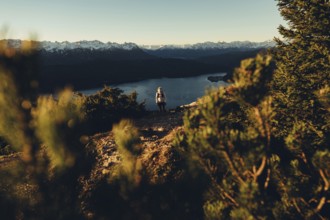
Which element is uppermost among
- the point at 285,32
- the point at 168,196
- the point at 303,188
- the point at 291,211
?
the point at 285,32

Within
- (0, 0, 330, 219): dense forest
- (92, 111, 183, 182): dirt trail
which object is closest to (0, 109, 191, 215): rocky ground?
(92, 111, 183, 182): dirt trail

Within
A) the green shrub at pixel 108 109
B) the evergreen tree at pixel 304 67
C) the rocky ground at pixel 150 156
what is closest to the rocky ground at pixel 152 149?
the rocky ground at pixel 150 156

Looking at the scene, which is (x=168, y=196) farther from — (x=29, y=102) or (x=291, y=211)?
(x=29, y=102)

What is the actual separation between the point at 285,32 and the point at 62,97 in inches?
435

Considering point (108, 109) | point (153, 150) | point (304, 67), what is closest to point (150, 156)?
point (153, 150)

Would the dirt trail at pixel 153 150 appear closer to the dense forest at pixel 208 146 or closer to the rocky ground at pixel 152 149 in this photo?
the rocky ground at pixel 152 149

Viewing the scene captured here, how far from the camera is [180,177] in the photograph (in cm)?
1375

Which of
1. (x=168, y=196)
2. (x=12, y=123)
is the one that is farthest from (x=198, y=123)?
(x=168, y=196)

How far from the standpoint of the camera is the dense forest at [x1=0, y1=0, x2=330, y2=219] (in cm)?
592

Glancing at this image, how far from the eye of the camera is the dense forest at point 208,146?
233 inches

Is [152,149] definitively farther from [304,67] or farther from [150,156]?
[304,67]

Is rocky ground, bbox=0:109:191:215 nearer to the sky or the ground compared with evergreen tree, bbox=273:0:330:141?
nearer to the ground

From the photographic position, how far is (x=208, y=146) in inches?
230

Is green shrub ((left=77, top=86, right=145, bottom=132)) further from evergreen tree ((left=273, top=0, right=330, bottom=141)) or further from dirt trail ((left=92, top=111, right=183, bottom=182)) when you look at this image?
evergreen tree ((left=273, top=0, right=330, bottom=141))
